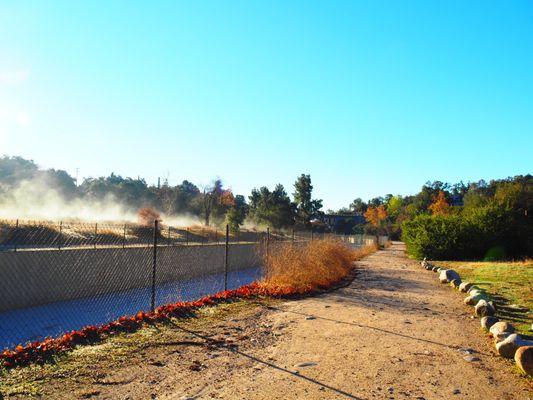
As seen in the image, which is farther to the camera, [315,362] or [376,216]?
[376,216]

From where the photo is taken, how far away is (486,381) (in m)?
5.08

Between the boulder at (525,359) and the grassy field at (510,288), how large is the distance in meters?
2.12

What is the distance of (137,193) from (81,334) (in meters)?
67.8

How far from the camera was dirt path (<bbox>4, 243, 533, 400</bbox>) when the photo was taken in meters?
4.68

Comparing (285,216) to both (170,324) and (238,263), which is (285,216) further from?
(170,324)

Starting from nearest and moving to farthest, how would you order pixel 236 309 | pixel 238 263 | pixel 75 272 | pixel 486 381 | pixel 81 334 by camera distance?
pixel 486 381, pixel 81 334, pixel 236 309, pixel 75 272, pixel 238 263

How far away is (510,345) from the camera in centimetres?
587

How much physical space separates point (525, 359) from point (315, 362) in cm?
248

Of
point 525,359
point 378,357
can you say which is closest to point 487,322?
point 525,359

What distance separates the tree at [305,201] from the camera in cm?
6681

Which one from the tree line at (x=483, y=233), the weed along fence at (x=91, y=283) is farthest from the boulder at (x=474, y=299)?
the tree line at (x=483, y=233)

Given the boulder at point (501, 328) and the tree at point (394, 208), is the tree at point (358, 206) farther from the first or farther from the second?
the boulder at point (501, 328)

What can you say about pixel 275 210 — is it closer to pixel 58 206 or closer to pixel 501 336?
pixel 58 206

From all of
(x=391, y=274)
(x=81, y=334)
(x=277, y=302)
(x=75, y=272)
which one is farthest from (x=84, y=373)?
(x=391, y=274)
